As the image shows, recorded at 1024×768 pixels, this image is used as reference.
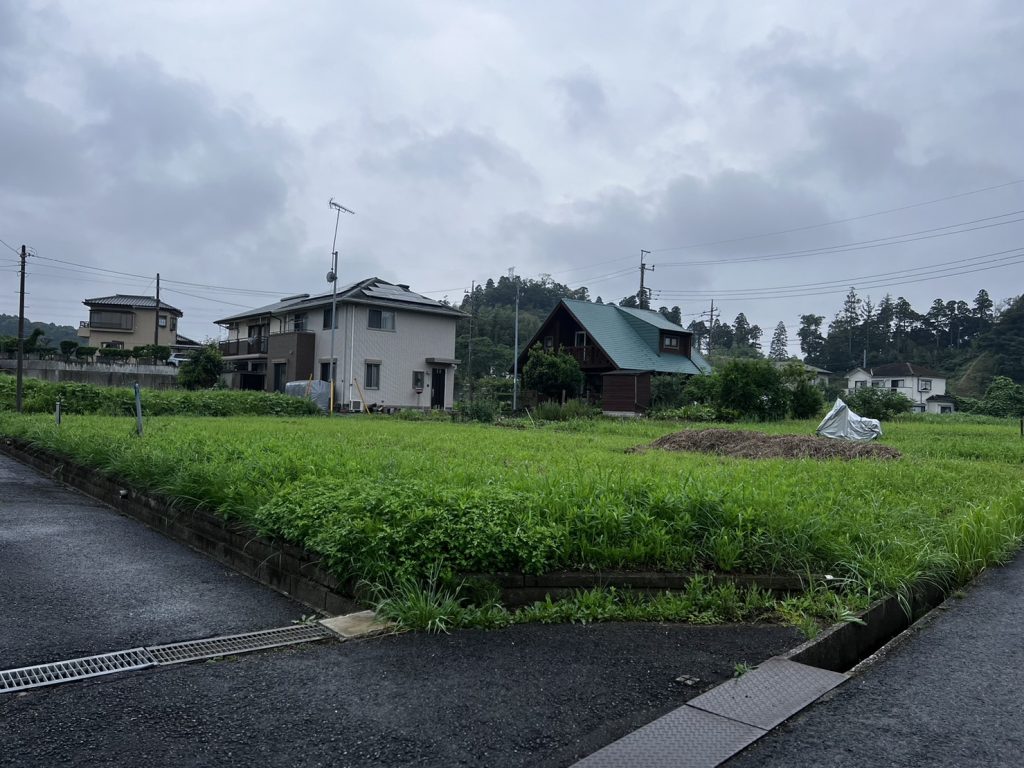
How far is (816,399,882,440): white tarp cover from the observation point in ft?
52.0

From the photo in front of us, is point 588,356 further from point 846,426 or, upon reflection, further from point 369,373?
point 846,426

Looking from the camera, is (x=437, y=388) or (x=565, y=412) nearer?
(x=565, y=412)

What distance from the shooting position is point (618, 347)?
33.8 meters

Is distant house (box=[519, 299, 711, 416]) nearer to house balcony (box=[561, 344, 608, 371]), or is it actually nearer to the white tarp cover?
house balcony (box=[561, 344, 608, 371])

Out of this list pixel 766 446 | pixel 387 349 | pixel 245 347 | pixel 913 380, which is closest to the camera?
pixel 766 446

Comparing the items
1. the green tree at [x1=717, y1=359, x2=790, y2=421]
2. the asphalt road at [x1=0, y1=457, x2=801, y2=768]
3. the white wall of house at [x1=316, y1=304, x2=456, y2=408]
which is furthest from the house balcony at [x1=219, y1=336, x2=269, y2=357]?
the asphalt road at [x1=0, y1=457, x2=801, y2=768]

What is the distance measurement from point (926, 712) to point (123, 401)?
2119 cm

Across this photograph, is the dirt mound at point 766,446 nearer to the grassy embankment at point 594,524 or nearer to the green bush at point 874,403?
the grassy embankment at point 594,524

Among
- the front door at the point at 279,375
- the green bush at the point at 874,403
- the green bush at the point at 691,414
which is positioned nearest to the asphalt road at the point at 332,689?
the green bush at the point at 691,414

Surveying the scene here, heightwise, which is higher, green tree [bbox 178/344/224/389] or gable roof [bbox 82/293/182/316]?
gable roof [bbox 82/293/182/316]

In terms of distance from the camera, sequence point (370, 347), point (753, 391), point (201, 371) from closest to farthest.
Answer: point (753, 391) → point (370, 347) → point (201, 371)

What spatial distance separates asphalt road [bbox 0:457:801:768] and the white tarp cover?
13.8m

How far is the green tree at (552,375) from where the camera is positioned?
29969 mm

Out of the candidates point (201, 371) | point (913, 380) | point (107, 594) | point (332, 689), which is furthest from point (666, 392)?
point (913, 380)
